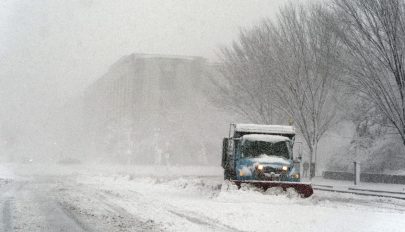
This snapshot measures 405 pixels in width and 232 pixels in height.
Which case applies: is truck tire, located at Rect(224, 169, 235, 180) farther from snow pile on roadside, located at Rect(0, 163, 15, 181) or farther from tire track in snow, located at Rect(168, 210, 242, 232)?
snow pile on roadside, located at Rect(0, 163, 15, 181)

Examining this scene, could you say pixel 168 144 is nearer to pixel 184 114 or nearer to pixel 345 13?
pixel 184 114

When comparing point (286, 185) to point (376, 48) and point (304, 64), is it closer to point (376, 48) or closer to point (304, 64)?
point (376, 48)

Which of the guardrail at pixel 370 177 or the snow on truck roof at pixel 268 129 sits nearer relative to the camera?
the snow on truck roof at pixel 268 129

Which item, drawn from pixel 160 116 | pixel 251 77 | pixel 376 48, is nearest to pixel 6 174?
pixel 251 77

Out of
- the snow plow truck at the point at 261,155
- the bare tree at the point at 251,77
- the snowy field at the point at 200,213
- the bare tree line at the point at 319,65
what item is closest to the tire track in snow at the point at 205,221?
the snowy field at the point at 200,213

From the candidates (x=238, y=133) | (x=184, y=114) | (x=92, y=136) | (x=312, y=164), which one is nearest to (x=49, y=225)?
(x=238, y=133)

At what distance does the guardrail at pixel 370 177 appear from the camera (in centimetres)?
3028

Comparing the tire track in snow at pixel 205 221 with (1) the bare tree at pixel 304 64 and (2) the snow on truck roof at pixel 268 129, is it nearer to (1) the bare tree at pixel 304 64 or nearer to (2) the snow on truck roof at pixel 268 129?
(2) the snow on truck roof at pixel 268 129

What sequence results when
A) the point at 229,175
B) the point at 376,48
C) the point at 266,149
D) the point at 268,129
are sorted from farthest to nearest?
the point at 376,48 → the point at 229,175 → the point at 268,129 → the point at 266,149

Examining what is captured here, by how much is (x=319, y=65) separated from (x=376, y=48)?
6.71 metres

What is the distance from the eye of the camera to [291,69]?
34719mm

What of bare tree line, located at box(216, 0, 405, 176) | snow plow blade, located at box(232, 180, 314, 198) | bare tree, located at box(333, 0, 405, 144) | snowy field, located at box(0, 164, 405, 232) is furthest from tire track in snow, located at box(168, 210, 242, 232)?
bare tree, located at box(333, 0, 405, 144)

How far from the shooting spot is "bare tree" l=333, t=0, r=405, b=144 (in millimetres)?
25312

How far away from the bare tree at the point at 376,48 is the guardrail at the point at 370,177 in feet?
12.4
